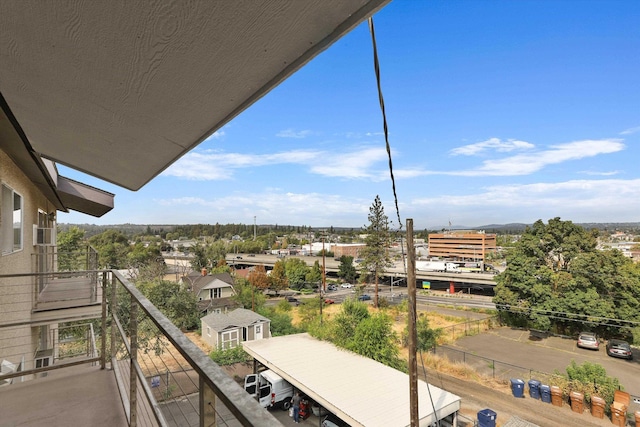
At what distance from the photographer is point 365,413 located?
6.97m

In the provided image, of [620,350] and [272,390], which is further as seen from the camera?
[620,350]

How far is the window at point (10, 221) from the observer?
128 inches

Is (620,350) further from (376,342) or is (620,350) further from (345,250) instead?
(345,250)

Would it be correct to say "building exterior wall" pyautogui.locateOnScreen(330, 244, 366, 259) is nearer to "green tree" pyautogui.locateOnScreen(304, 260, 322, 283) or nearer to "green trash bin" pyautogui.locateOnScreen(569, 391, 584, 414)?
"green tree" pyautogui.locateOnScreen(304, 260, 322, 283)

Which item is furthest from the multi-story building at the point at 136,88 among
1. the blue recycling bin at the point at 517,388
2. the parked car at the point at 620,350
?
the parked car at the point at 620,350

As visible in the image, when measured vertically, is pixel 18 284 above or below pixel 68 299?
above

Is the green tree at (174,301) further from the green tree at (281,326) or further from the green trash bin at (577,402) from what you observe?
the green trash bin at (577,402)

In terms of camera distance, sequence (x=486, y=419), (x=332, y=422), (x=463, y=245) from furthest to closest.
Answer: (x=463, y=245), (x=332, y=422), (x=486, y=419)

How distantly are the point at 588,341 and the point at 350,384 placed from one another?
13276mm

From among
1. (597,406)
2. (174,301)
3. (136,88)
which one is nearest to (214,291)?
(174,301)

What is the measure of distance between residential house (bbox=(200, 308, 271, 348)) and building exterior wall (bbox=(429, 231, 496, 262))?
34208mm

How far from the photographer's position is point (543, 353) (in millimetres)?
14562

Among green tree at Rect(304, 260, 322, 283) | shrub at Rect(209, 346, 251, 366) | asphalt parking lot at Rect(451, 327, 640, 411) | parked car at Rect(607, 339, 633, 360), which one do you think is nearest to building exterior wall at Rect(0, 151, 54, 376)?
shrub at Rect(209, 346, 251, 366)

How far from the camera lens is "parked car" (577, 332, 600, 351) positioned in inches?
588
